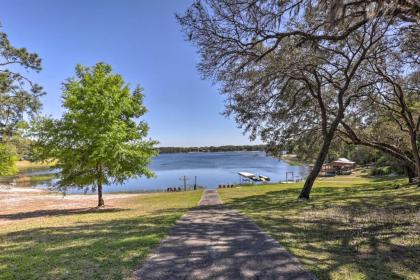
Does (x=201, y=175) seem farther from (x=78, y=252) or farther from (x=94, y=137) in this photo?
(x=78, y=252)

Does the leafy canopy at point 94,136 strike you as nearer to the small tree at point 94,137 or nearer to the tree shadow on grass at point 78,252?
the small tree at point 94,137

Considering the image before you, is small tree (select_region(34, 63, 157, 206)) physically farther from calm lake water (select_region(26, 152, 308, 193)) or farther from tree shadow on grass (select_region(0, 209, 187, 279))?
tree shadow on grass (select_region(0, 209, 187, 279))

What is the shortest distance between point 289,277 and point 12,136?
60.1 ft

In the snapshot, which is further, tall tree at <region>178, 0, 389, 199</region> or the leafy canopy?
the leafy canopy

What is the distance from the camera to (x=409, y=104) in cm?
1964

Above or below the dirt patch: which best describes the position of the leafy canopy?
above

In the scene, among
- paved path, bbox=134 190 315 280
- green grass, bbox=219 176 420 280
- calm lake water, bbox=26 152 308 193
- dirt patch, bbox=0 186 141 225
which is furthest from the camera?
calm lake water, bbox=26 152 308 193

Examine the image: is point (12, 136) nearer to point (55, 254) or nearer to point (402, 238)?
point (55, 254)

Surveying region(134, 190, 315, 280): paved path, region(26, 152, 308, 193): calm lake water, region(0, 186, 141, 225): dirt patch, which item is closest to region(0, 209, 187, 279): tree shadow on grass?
region(134, 190, 315, 280): paved path

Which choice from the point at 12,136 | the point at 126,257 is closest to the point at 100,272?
the point at 126,257

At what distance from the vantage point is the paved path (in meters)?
4.66

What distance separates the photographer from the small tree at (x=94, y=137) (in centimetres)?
1627

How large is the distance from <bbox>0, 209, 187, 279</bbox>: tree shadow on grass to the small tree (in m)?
7.89

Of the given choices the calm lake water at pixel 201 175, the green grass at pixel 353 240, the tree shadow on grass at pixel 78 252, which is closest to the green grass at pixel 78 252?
the tree shadow on grass at pixel 78 252
